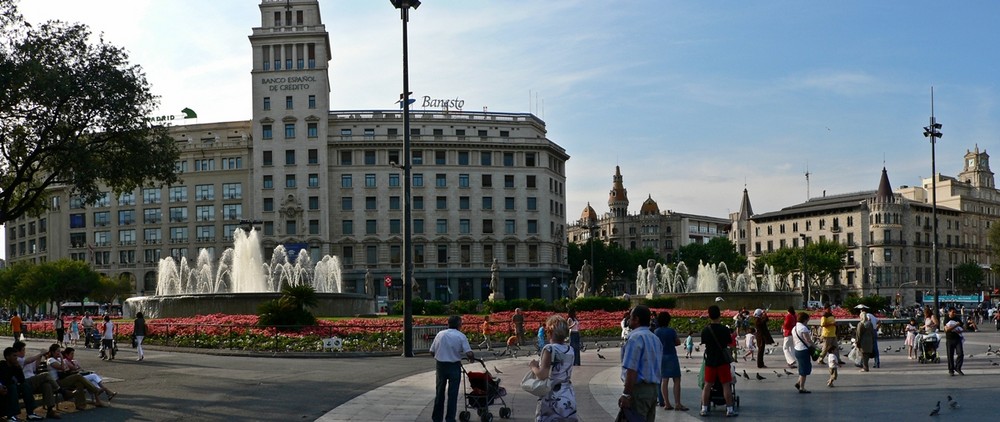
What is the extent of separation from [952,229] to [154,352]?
12393 centimetres

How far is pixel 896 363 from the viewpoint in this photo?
25391 mm

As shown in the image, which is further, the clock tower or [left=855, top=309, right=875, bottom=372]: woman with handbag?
the clock tower

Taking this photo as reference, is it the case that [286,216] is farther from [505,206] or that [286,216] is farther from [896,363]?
[896,363]

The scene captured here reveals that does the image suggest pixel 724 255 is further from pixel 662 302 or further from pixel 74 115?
pixel 74 115

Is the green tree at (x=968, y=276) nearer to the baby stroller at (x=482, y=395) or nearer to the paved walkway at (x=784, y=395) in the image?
the paved walkway at (x=784, y=395)

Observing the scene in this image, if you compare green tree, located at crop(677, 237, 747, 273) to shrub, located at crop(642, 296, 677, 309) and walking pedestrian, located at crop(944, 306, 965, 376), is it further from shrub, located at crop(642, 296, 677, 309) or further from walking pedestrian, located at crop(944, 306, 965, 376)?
walking pedestrian, located at crop(944, 306, 965, 376)

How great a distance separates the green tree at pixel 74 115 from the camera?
24.3 m

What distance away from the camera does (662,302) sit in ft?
169

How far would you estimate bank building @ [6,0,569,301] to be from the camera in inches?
3733

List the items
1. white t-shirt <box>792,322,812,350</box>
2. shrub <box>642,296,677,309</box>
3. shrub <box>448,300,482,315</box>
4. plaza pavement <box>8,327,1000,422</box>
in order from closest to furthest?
plaza pavement <box>8,327,1000,422</box>
white t-shirt <box>792,322,812,350</box>
shrub <box>642,296,677,309</box>
shrub <box>448,300,482,315</box>

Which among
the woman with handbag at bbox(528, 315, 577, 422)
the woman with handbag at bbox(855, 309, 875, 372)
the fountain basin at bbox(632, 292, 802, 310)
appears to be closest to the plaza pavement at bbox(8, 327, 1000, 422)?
the woman with handbag at bbox(855, 309, 875, 372)

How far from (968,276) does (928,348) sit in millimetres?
111084

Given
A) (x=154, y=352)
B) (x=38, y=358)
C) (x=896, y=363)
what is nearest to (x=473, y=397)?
(x=38, y=358)

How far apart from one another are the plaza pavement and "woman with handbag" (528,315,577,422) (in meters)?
4.93
